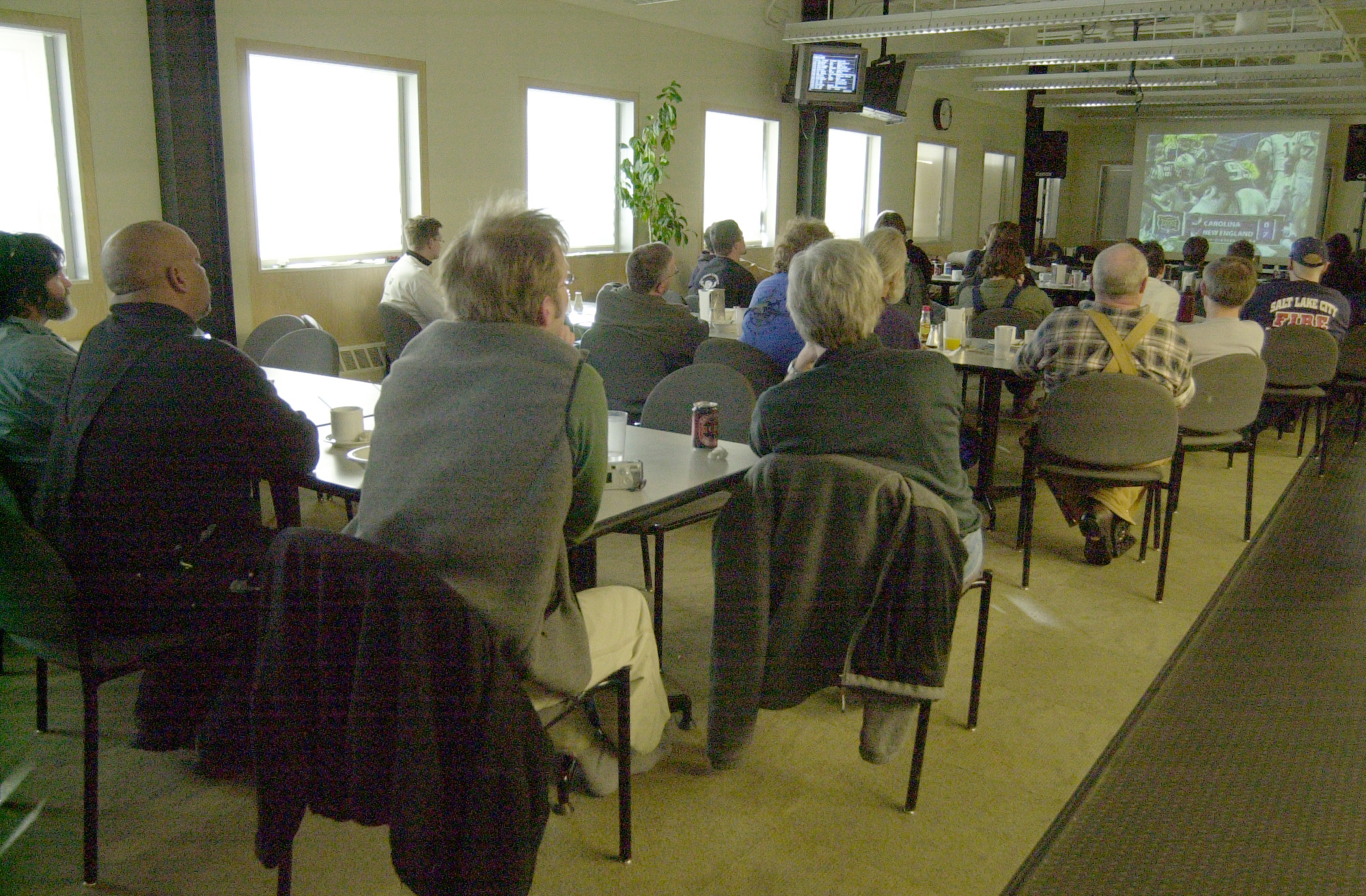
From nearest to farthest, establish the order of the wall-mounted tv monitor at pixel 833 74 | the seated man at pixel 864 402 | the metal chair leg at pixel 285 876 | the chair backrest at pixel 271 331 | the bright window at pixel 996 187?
1. the metal chair leg at pixel 285 876
2. the seated man at pixel 864 402
3. the chair backrest at pixel 271 331
4. the wall-mounted tv monitor at pixel 833 74
5. the bright window at pixel 996 187

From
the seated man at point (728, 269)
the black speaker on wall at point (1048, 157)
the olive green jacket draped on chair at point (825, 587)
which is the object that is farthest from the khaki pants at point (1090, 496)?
the black speaker on wall at point (1048, 157)

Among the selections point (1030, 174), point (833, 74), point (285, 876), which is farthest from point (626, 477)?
point (1030, 174)

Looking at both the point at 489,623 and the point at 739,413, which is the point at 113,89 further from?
the point at 489,623

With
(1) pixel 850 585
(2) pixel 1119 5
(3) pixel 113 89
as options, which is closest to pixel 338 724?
(1) pixel 850 585

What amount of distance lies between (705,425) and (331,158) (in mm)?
4458

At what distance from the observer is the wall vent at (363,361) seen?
245 inches

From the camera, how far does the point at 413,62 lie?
6.27 m

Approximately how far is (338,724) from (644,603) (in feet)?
2.38

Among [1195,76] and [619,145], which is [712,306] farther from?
[1195,76]

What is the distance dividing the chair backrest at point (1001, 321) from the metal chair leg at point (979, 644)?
260 cm

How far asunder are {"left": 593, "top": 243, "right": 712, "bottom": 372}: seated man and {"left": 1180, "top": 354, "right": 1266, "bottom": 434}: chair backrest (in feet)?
6.27

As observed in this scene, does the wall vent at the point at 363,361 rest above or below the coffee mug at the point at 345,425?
below

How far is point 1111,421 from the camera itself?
3.38m

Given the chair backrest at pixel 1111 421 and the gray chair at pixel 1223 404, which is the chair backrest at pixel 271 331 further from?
the gray chair at pixel 1223 404
